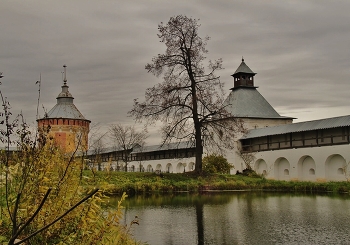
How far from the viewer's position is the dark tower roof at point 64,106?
131 ft

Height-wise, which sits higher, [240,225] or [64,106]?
[64,106]

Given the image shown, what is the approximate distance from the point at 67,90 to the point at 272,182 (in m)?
28.6

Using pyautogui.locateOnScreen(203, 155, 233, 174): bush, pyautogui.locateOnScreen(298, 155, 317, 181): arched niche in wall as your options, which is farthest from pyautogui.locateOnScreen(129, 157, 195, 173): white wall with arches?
pyautogui.locateOnScreen(298, 155, 317, 181): arched niche in wall

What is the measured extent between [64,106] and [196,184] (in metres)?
24.5

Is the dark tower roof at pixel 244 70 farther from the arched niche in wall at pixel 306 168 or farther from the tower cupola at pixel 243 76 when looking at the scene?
the arched niche in wall at pixel 306 168

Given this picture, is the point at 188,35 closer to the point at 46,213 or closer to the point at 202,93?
the point at 202,93

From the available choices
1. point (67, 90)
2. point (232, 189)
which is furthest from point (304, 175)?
point (67, 90)

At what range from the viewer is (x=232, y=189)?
1902 cm

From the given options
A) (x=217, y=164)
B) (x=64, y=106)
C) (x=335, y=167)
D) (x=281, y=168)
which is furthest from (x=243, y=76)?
(x=64, y=106)

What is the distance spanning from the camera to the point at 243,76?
3847 centimetres

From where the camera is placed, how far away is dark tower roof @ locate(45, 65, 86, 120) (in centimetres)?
3997

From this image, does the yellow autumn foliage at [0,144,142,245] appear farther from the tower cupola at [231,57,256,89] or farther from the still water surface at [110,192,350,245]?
the tower cupola at [231,57,256,89]

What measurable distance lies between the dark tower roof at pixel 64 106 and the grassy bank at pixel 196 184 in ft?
73.1

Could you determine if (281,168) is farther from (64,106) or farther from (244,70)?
(64,106)
